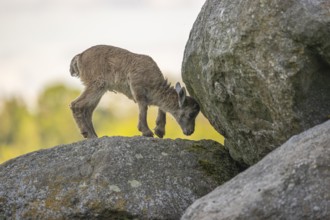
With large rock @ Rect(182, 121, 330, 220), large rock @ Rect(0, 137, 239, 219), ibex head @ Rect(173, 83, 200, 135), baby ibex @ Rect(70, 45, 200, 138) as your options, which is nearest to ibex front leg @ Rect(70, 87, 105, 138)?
baby ibex @ Rect(70, 45, 200, 138)

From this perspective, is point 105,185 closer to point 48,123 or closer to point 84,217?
point 84,217

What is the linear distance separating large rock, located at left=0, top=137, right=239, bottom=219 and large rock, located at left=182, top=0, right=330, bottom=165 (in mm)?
975

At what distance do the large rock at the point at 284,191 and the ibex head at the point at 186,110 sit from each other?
19.3 ft

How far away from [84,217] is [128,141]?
1493 mm

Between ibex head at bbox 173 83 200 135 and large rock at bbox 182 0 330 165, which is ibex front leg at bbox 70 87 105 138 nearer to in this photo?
ibex head at bbox 173 83 200 135

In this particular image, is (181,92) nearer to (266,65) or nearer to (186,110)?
(186,110)

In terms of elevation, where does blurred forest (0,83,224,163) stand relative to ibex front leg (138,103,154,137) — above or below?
above

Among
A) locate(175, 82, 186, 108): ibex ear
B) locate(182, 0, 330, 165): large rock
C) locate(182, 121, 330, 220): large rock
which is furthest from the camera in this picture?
locate(175, 82, 186, 108): ibex ear

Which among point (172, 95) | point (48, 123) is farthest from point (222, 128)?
point (48, 123)

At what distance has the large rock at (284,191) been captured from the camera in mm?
9836

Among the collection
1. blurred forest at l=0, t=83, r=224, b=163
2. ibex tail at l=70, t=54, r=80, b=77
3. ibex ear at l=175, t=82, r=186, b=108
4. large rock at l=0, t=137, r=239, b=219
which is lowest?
large rock at l=0, t=137, r=239, b=219

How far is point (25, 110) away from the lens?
116m

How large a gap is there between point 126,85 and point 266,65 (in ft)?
19.3

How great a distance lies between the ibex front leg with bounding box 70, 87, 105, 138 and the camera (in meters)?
16.7
